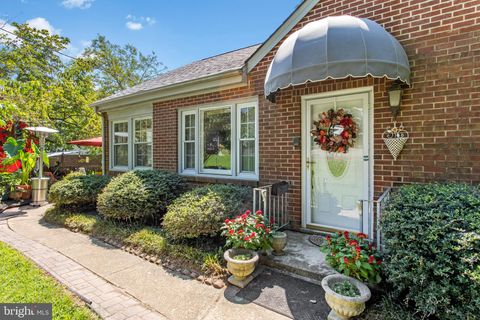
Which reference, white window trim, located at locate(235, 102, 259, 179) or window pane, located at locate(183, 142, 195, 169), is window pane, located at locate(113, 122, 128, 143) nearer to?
window pane, located at locate(183, 142, 195, 169)

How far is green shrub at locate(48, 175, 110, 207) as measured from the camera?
22.3 ft

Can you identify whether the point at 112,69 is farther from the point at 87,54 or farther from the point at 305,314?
the point at 305,314

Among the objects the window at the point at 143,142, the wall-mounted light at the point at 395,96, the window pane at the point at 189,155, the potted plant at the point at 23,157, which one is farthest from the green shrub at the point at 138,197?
the wall-mounted light at the point at 395,96

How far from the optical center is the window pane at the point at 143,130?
811 centimetres

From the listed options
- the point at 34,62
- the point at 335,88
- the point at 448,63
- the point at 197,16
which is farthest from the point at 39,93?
the point at 448,63

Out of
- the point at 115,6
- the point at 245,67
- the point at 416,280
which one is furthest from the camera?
the point at 115,6

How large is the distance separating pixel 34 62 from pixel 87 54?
32.3 ft

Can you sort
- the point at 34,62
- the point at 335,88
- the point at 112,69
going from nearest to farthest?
the point at 335,88 → the point at 34,62 → the point at 112,69

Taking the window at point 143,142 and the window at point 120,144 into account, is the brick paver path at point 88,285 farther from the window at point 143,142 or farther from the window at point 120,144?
the window at point 120,144

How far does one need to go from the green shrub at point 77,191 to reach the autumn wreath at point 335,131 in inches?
242

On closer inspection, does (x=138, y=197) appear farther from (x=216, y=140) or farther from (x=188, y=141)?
(x=216, y=140)

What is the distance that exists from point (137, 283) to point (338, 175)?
379cm

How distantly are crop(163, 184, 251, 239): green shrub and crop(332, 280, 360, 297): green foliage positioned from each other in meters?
2.09

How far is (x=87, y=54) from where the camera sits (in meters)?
23.8
